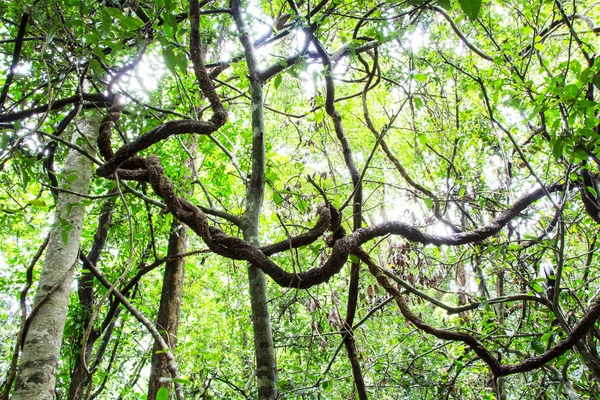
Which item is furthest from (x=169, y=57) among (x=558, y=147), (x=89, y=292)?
(x=89, y=292)

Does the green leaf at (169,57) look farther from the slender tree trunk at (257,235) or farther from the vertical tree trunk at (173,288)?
the vertical tree trunk at (173,288)

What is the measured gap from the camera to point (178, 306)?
352 centimetres

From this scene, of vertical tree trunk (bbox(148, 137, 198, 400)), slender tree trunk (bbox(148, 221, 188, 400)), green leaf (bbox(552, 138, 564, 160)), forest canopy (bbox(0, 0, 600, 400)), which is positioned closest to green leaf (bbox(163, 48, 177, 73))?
forest canopy (bbox(0, 0, 600, 400))

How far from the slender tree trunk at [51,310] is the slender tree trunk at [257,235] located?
0.74 metres

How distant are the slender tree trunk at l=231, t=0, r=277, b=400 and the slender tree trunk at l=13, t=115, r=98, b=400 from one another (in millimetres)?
745

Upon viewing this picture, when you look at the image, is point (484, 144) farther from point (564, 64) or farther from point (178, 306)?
point (178, 306)

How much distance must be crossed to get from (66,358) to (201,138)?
2.66 meters

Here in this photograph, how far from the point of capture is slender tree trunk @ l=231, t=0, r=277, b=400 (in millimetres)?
1348

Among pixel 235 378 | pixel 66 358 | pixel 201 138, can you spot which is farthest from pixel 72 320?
pixel 201 138

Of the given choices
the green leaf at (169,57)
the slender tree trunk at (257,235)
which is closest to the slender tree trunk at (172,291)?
the slender tree trunk at (257,235)

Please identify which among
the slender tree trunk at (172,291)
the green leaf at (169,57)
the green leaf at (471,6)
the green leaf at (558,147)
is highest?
the slender tree trunk at (172,291)

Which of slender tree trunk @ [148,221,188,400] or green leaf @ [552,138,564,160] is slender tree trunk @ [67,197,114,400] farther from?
green leaf @ [552,138,564,160]

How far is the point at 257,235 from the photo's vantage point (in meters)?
1.49

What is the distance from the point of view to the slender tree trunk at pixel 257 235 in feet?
4.42
